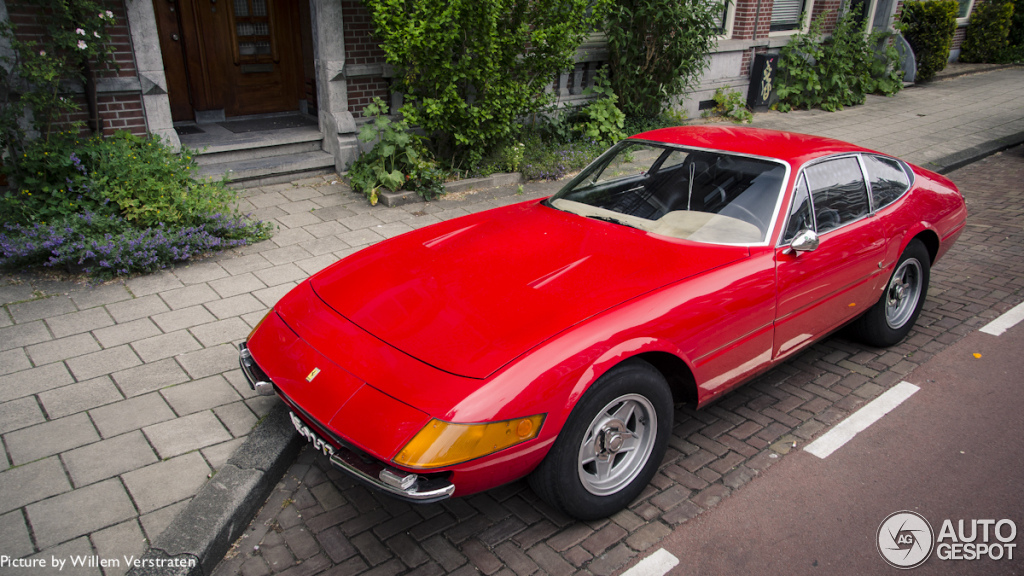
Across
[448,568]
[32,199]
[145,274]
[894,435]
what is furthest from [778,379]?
[32,199]

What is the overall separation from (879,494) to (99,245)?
5478 mm

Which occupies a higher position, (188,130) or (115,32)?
(115,32)

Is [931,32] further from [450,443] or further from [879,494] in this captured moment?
[450,443]

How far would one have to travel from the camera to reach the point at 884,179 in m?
4.37

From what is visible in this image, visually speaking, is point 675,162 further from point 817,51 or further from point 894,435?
point 817,51

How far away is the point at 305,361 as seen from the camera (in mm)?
2980

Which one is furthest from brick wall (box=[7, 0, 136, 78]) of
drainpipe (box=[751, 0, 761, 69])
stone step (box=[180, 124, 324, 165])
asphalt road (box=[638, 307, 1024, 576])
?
drainpipe (box=[751, 0, 761, 69])

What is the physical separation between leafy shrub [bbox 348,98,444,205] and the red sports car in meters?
3.28

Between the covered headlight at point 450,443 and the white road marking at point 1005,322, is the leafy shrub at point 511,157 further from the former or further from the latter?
the covered headlight at point 450,443

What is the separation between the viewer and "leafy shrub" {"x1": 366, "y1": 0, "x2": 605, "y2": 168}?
6.88m

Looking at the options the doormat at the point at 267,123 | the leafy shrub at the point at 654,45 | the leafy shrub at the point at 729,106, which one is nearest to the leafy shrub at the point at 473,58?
the doormat at the point at 267,123

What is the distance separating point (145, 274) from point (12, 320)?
967 millimetres

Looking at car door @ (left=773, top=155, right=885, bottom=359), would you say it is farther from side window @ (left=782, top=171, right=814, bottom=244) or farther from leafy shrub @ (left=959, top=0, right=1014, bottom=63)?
leafy shrub @ (left=959, top=0, right=1014, bottom=63)

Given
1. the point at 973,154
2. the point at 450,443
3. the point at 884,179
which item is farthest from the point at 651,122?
the point at 450,443
